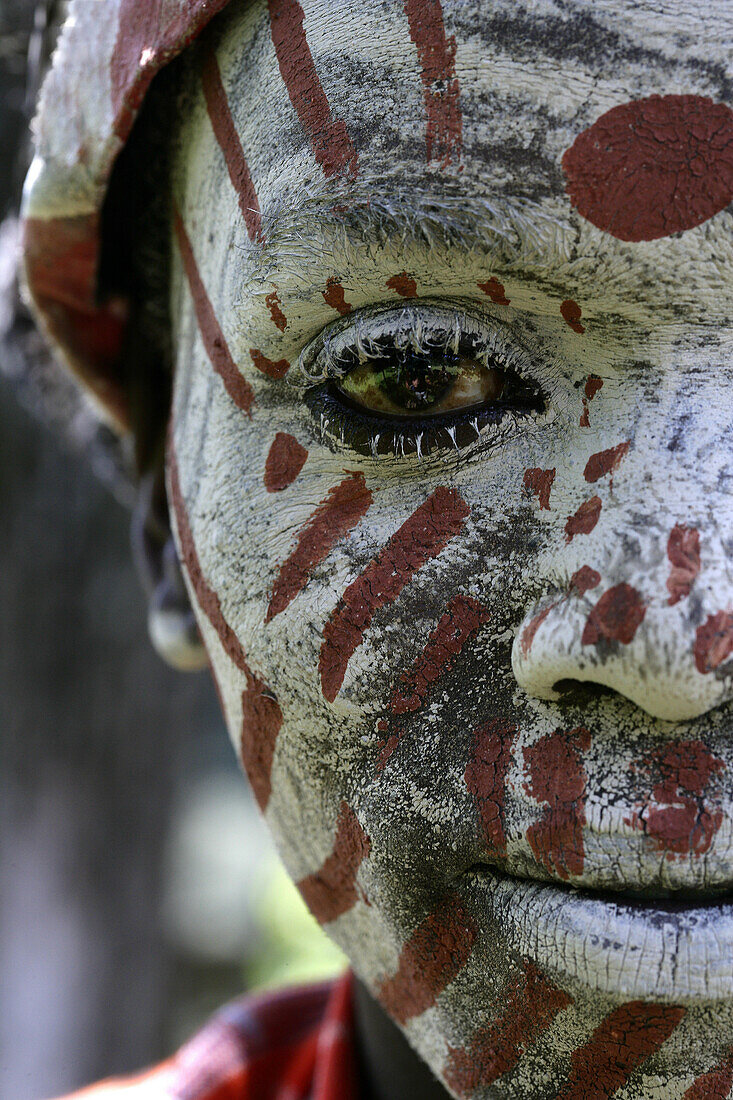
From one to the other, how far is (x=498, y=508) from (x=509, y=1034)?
543mm

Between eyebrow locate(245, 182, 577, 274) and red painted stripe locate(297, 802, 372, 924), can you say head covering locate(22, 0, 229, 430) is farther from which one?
red painted stripe locate(297, 802, 372, 924)

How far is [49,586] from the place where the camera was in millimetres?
4465

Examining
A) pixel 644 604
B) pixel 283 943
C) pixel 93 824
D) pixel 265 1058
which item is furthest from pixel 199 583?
pixel 283 943

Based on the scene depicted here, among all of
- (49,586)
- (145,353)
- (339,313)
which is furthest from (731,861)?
(49,586)

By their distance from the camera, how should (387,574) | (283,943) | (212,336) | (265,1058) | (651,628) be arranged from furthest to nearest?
(283,943) < (265,1058) < (212,336) < (387,574) < (651,628)

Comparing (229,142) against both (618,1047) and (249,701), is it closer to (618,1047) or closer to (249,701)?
(249,701)

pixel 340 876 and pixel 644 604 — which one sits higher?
pixel 644 604

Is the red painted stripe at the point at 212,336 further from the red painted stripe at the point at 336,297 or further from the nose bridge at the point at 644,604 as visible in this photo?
the nose bridge at the point at 644,604

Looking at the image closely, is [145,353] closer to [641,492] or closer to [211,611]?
[211,611]

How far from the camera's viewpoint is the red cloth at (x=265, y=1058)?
1.82 meters

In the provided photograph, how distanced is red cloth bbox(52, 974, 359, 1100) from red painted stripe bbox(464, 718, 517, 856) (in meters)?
0.90

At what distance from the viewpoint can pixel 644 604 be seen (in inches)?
39.6

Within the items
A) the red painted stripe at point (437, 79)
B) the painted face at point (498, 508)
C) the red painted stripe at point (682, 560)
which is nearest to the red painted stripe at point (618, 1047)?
the painted face at point (498, 508)

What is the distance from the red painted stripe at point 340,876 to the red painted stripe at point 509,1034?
21 cm
